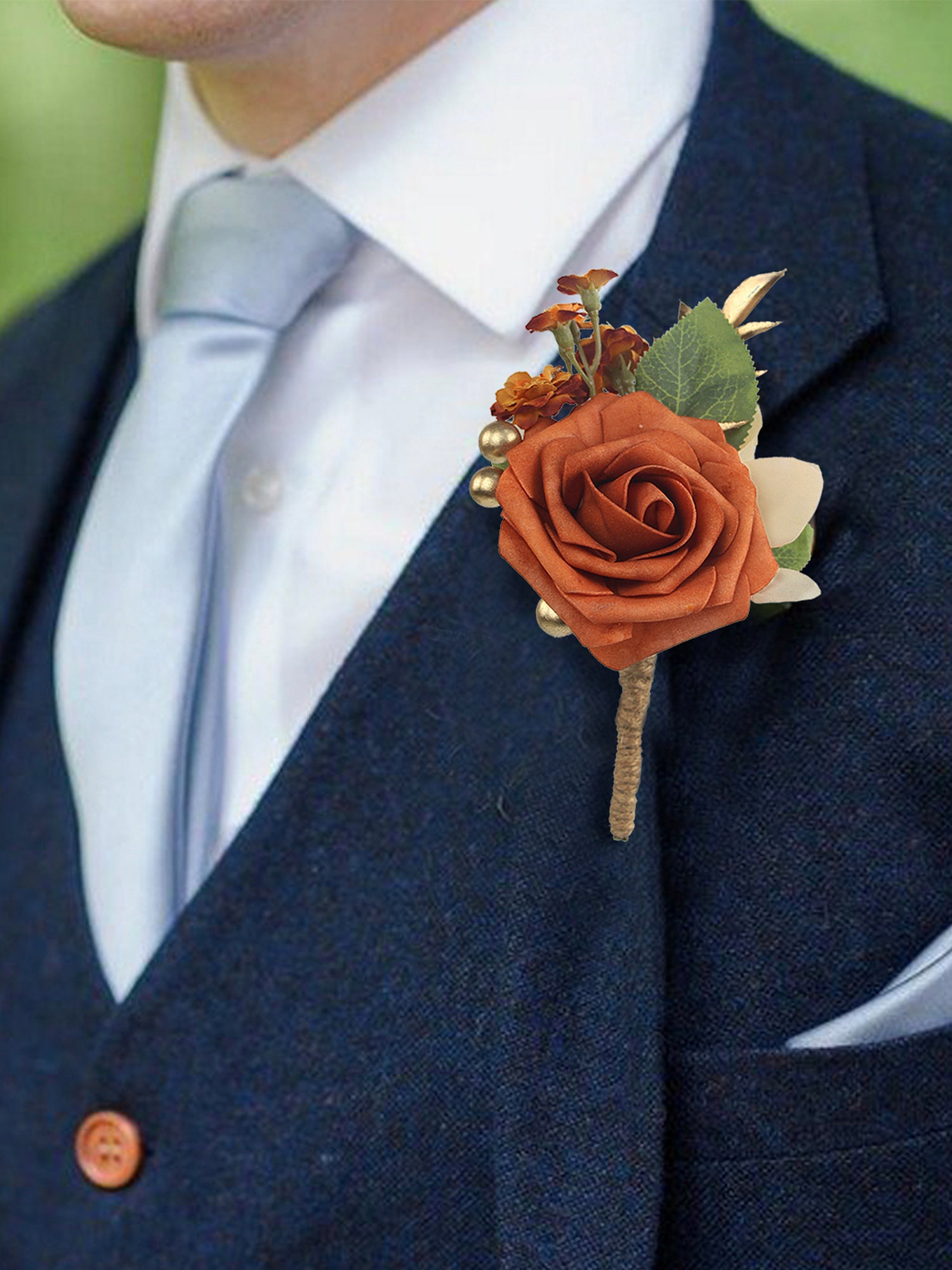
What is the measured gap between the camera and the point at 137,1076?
2.41ft

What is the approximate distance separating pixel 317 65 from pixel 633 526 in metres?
0.44

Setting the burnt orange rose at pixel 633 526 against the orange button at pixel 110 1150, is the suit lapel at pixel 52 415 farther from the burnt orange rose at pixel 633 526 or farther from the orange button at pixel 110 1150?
the burnt orange rose at pixel 633 526

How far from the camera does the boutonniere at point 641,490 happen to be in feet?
1.65

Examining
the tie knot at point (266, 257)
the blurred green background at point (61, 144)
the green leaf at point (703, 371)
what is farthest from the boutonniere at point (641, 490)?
the blurred green background at point (61, 144)

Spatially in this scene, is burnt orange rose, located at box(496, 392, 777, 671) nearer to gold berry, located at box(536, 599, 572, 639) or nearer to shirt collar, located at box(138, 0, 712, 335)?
gold berry, located at box(536, 599, 572, 639)

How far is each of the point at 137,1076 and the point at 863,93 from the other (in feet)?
2.09

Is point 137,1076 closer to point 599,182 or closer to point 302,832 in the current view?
point 302,832

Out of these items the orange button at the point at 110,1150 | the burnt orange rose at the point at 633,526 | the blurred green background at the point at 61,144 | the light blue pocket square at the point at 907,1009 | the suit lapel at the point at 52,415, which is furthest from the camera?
the blurred green background at the point at 61,144

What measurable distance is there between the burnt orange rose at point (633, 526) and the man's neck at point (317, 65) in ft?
1.10

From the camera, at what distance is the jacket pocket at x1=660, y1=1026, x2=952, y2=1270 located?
0.62 m

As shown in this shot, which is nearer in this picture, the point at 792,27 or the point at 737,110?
the point at 737,110

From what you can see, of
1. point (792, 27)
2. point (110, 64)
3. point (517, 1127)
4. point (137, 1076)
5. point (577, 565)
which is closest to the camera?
point (577, 565)

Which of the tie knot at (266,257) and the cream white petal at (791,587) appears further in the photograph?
the tie knot at (266,257)

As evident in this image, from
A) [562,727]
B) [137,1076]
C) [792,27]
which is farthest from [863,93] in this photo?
[137,1076]
